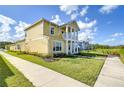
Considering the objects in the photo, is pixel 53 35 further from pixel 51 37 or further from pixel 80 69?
pixel 80 69

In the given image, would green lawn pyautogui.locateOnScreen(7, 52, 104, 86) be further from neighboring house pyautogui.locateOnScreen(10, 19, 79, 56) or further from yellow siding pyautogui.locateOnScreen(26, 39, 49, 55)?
neighboring house pyautogui.locateOnScreen(10, 19, 79, 56)

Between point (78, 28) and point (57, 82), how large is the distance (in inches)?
712

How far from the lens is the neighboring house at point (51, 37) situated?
17281 mm

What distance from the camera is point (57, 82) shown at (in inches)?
247

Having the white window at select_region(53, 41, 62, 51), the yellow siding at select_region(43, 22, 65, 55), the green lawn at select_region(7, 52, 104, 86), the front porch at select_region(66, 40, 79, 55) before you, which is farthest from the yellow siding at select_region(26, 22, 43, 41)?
the green lawn at select_region(7, 52, 104, 86)

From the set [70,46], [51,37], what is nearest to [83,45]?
[70,46]

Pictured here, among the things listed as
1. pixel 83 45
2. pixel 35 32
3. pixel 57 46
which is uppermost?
pixel 35 32

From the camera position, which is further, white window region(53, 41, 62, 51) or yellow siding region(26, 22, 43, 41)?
yellow siding region(26, 22, 43, 41)

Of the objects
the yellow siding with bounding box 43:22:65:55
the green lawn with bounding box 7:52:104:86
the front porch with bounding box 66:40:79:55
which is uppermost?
the yellow siding with bounding box 43:22:65:55

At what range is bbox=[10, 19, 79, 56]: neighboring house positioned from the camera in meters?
17.3

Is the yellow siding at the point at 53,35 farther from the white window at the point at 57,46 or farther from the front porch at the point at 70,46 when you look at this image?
the front porch at the point at 70,46

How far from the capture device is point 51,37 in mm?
17219

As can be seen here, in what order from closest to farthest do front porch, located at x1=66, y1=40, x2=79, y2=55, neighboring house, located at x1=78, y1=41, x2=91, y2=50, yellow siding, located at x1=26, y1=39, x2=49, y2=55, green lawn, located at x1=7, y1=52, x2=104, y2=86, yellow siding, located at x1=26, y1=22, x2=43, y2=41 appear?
1. green lawn, located at x1=7, y1=52, x2=104, y2=86
2. yellow siding, located at x1=26, y1=39, x2=49, y2=55
3. yellow siding, located at x1=26, y1=22, x2=43, y2=41
4. front porch, located at x1=66, y1=40, x2=79, y2=55
5. neighboring house, located at x1=78, y1=41, x2=91, y2=50

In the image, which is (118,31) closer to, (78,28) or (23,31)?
(78,28)
